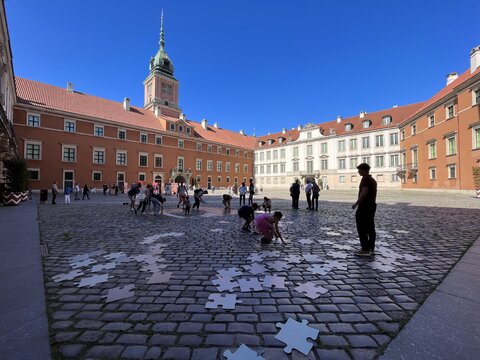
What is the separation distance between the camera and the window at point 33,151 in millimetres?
33250

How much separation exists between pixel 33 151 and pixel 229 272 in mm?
41671

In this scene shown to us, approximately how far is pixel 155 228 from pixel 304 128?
5863cm

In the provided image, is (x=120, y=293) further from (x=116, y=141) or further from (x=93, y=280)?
(x=116, y=141)

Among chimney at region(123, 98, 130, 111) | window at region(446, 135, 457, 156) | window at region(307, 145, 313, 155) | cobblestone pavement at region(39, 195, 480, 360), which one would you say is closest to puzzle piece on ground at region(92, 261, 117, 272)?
cobblestone pavement at region(39, 195, 480, 360)

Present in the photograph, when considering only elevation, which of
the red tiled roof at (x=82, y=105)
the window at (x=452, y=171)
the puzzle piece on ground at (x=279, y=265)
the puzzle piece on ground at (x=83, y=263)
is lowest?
the puzzle piece on ground at (x=279, y=265)

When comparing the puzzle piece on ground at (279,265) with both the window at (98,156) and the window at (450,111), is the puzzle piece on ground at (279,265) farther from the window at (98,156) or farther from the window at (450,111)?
the window at (98,156)

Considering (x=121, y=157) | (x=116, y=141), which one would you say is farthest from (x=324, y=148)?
(x=116, y=141)

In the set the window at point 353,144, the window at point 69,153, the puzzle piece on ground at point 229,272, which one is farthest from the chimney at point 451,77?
the window at point 69,153

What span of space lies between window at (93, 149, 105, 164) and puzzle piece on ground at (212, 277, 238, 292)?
4258 centimetres

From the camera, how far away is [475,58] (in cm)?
2942

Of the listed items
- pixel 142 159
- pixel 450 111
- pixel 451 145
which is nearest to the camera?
pixel 451 145

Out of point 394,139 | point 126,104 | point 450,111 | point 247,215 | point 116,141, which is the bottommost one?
point 247,215

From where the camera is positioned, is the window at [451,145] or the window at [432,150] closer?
the window at [451,145]

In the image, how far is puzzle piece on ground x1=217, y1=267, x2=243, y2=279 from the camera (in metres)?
4.02
